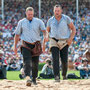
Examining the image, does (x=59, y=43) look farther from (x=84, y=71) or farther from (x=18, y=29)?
(x=84, y=71)

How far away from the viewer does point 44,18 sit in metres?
33.9

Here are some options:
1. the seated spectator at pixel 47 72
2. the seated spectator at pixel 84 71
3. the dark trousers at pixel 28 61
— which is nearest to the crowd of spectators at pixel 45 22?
the seated spectator at pixel 47 72

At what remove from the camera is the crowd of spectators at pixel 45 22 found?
990 inches

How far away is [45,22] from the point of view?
3278cm

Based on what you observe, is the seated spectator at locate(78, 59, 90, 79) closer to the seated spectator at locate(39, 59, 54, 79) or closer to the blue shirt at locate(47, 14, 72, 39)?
the seated spectator at locate(39, 59, 54, 79)

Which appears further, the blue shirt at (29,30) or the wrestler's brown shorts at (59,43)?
the wrestler's brown shorts at (59,43)

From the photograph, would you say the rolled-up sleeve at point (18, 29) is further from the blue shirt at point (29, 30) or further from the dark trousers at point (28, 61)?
the dark trousers at point (28, 61)

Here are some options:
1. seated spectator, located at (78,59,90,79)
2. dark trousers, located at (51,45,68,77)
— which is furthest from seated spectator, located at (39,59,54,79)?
dark trousers, located at (51,45,68,77)

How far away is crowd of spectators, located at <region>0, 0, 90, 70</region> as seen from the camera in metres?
25.1

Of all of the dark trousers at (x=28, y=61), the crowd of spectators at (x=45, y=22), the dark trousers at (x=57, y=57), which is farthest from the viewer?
the crowd of spectators at (x=45, y=22)

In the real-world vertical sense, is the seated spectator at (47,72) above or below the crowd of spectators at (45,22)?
below

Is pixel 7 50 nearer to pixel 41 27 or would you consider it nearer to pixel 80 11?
pixel 80 11

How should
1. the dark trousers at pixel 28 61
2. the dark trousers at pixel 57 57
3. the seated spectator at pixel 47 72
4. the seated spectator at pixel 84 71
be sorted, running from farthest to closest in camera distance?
the seated spectator at pixel 47 72 < the seated spectator at pixel 84 71 < the dark trousers at pixel 57 57 < the dark trousers at pixel 28 61

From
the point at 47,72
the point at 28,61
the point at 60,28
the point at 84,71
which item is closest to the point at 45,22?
the point at 47,72
